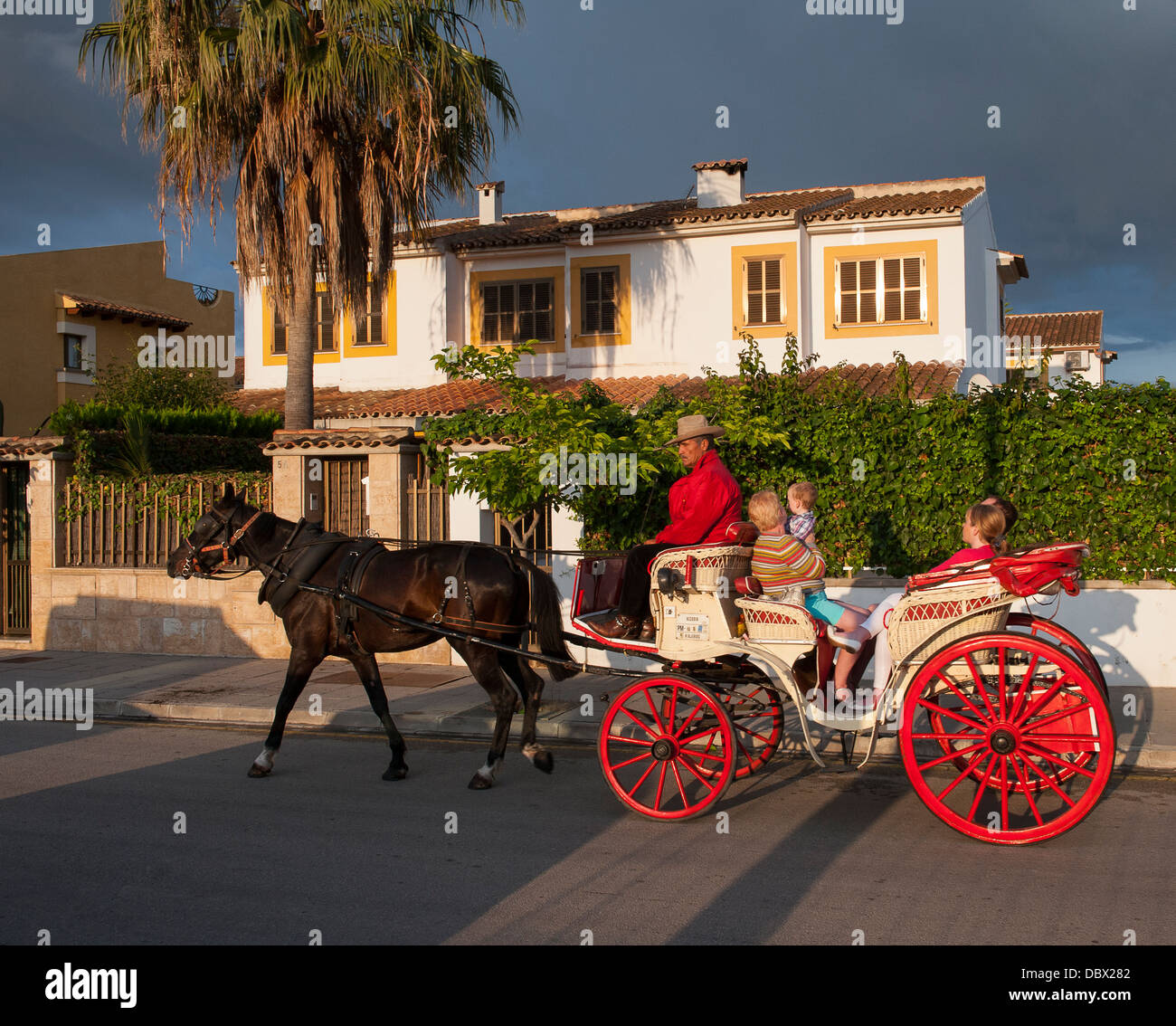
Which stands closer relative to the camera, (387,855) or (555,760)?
(387,855)

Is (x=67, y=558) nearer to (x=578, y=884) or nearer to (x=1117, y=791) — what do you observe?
(x=578, y=884)

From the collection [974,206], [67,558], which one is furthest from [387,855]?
[974,206]

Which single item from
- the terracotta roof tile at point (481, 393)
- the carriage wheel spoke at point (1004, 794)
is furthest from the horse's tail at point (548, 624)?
the terracotta roof tile at point (481, 393)

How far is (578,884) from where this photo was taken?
5270mm

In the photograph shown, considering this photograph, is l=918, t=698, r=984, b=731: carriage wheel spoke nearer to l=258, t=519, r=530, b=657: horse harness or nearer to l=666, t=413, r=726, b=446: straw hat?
l=666, t=413, r=726, b=446: straw hat

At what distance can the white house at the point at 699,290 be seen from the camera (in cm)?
2172

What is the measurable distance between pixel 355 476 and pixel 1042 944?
10708 mm

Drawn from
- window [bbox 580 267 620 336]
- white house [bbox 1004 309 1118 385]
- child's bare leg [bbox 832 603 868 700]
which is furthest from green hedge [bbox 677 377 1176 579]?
white house [bbox 1004 309 1118 385]

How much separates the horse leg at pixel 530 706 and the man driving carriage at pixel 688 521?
96cm

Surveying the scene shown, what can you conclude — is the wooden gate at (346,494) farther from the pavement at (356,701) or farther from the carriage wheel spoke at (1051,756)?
the carriage wheel spoke at (1051,756)

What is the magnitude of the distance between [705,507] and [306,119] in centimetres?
1038

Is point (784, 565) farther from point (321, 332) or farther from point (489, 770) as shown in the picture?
point (321, 332)

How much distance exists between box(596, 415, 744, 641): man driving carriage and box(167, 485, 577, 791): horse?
605mm

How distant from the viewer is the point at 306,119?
14.5 meters
